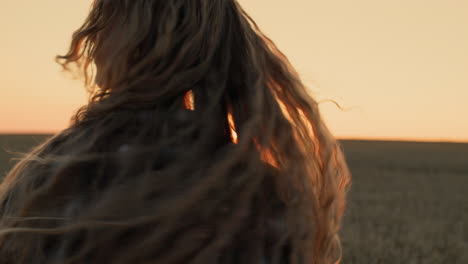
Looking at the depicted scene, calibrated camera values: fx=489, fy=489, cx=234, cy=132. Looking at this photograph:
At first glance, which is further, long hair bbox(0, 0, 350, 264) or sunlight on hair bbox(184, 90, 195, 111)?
sunlight on hair bbox(184, 90, 195, 111)

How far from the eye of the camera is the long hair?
4.25 feet

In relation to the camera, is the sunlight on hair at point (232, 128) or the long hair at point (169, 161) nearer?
the long hair at point (169, 161)

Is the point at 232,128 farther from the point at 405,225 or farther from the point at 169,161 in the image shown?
the point at 405,225

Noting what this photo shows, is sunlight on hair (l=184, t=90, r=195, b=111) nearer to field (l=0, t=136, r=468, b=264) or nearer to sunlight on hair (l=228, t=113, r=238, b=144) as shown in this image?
sunlight on hair (l=228, t=113, r=238, b=144)

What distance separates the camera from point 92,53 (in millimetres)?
1716

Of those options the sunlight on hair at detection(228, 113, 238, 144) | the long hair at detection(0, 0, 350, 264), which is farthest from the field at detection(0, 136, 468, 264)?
the sunlight on hair at detection(228, 113, 238, 144)

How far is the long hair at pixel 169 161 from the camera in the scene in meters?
1.29

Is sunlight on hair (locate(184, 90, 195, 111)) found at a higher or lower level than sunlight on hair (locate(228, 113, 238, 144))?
higher

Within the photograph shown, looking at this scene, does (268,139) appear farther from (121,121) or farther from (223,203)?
(121,121)

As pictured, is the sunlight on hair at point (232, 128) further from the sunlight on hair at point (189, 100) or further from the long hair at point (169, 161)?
the sunlight on hair at point (189, 100)

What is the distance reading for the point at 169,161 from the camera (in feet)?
4.45

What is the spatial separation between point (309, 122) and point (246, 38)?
1.35 ft

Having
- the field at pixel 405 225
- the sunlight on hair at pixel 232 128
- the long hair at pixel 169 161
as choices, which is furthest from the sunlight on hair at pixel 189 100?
the field at pixel 405 225

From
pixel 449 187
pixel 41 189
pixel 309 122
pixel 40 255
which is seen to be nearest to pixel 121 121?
pixel 41 189
